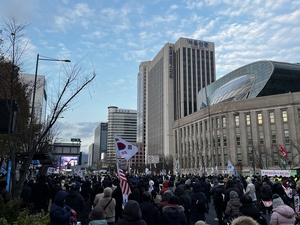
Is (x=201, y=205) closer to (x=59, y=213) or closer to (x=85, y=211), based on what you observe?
(x=59, y=213)

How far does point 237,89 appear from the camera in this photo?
76125 millimetres

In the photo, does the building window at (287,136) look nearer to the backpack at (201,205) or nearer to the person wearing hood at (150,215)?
the backpack at (201,205)

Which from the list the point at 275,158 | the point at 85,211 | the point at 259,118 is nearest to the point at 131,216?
the point at 85,211

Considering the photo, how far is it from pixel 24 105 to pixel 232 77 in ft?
247

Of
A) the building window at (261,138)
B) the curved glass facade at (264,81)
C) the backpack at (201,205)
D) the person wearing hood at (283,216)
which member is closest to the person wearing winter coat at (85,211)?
the backpack at (201,205)

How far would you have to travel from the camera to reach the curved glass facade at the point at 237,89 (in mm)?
73688

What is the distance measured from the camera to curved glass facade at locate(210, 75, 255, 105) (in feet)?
242

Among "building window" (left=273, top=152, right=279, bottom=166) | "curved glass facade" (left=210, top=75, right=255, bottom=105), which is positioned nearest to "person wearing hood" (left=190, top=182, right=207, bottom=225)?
"building window" (left=273, top=152, right=279, bottom=166)

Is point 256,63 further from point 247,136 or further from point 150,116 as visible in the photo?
point 150,116

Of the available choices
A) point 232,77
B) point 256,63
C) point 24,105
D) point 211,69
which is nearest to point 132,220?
point 24,105

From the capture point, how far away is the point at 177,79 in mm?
126938

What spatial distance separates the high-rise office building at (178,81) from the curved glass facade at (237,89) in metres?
Result: 41.4

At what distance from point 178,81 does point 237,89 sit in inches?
2061

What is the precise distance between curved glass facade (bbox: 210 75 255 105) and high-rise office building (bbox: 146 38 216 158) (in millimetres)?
41424
